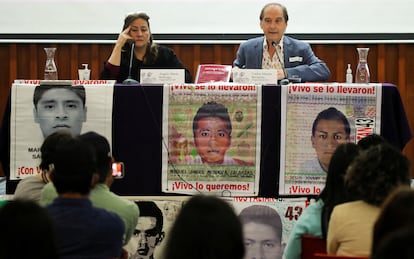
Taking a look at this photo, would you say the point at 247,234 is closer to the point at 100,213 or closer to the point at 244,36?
the point at 100,213

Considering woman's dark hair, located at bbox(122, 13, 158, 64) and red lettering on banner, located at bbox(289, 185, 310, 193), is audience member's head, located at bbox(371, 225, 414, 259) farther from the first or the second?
woman's dark hair, located at bbox(122, 13, 158, 64)

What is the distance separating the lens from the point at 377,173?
8.37ft

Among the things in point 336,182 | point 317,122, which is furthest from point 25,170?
point 336,182

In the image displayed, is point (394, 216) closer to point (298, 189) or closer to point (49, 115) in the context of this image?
point (298, 189)

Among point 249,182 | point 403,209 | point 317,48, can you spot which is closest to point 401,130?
point 249,182

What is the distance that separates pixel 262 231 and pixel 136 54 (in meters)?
1.49

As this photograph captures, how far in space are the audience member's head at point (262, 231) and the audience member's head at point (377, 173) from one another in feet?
4.31

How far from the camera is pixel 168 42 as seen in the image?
21.9ft

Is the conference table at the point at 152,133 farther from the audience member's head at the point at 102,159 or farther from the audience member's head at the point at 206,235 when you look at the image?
the audience member's head at the point at 206,235

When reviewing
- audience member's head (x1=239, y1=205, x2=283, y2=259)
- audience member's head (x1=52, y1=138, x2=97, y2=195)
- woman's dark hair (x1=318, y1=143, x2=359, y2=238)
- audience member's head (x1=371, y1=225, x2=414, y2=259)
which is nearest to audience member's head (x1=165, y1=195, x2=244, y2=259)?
audience member's head (x1=371, y1=225, x2=414, y2=259)

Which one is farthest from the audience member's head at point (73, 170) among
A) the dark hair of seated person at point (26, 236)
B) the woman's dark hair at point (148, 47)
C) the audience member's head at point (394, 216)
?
the woman's dark hair at point (148, 47)

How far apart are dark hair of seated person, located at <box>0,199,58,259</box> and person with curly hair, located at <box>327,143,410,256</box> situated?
1093 millimetres

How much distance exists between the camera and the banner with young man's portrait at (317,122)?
397cm

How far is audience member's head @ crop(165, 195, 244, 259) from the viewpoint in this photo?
5.45 ft
